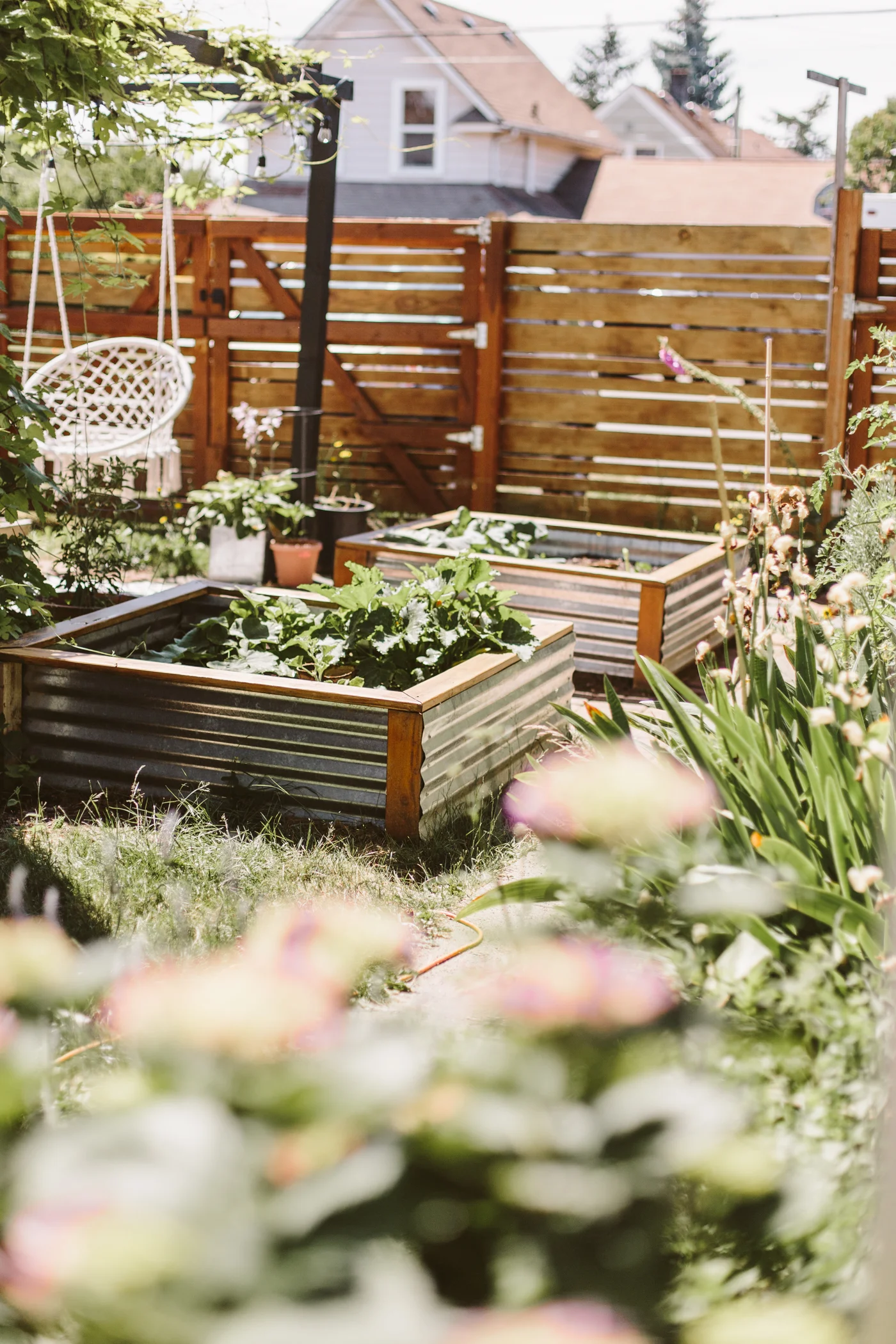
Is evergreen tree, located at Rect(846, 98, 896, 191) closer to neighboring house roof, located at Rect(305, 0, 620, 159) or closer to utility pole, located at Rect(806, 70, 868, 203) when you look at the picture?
neighboring house roof, located at Rect(305, 0, 620, 159)

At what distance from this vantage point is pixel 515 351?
8039 mm

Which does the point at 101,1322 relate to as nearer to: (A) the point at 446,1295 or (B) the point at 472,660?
(A) the point at 446,1295

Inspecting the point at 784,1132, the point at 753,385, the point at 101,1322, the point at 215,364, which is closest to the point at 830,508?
the point at 753,385

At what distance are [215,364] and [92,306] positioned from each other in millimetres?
1043

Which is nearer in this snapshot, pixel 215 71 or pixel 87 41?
pixel 87 41

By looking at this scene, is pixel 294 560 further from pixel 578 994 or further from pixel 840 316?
pixel 578 994

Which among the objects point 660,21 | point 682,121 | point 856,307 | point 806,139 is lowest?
point 856,307

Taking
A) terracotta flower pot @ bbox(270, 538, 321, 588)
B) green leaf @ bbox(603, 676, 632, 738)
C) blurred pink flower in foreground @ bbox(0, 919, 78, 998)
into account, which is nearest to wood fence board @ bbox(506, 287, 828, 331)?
terracotta flower pot @ bbox(270, 538, 321, 588)

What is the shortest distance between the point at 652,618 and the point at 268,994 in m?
3.79

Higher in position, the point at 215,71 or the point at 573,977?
the point at 215,71

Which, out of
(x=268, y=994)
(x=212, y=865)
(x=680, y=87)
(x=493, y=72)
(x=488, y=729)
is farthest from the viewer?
(x=680, y=87)

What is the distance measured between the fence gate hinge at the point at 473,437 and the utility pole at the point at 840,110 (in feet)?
7.89

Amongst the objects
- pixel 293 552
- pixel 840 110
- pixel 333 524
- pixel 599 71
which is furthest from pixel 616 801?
pixel 599 71

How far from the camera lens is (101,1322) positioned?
3.56ft
